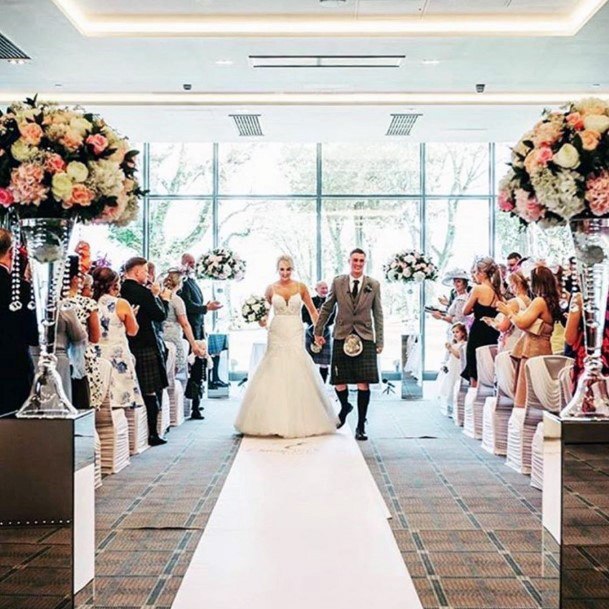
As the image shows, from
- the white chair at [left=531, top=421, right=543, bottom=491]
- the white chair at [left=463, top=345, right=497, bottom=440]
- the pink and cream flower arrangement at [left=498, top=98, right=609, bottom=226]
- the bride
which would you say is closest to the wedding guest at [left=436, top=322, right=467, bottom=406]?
the white chair at [left=463, top=345, right=497, bottom=440]

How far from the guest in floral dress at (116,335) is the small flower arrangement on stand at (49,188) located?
3348 mm

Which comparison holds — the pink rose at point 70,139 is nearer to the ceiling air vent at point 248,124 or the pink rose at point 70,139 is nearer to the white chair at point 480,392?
the white chair at point 480,392

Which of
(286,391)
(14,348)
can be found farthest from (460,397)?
(14,348)

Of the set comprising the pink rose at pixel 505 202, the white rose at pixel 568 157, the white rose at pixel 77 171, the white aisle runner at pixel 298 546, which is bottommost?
the white aisle runner at pixel 298 546

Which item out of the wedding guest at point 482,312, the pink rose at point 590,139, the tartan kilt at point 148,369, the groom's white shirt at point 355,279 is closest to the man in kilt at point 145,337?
the tartan kilt at point 148,369

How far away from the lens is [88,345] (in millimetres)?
6156

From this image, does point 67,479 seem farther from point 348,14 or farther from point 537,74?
point 537,74

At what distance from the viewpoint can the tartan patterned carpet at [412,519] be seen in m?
3.97

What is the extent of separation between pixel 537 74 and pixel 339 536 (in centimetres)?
599

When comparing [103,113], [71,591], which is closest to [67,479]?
[71,591]

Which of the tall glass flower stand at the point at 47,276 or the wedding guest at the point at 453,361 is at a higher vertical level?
the tall glass flower stand at the point at 47,276

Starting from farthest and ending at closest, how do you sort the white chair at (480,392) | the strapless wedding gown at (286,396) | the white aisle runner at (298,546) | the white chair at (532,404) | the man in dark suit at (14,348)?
1. the strapless wedding gown at (286,396)
2. the white chair at (480,392)
3. the white chair at (532,404)
4. the man in dark suit at (14,348)
5. the white aisle runner at (298,546)

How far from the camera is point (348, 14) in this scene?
746cm

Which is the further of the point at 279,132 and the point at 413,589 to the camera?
the point at 279,132
